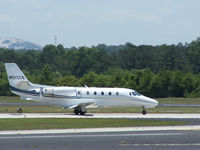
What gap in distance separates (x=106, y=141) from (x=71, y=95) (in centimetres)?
2057

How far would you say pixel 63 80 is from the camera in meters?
96.2

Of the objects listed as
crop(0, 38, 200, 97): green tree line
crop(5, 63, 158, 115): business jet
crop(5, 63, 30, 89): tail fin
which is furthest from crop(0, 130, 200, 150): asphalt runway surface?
crop(0, 38, 200, 97): green tree line

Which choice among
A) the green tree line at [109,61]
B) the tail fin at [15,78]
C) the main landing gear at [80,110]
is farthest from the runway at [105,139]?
the green tree line at [109,61]

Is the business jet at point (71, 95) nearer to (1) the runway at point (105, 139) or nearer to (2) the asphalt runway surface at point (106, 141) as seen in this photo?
(1) the runway at point (105, 139)

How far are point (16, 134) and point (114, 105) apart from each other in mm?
19548

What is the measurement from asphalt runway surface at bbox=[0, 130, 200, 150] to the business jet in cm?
1634

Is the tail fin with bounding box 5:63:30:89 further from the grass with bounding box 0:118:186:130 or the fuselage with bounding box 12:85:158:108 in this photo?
the grass with bounding box 0:118:186:130

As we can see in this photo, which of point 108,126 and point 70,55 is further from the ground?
point 70,55

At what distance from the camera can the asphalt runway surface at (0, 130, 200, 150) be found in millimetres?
24656

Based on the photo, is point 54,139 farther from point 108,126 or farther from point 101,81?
point 101,81

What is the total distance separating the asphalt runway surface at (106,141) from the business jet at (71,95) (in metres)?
16.3

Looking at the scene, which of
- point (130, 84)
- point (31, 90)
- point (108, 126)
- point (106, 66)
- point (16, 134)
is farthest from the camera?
point (106, 66)

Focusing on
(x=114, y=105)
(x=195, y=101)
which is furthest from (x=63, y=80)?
(x=114, y=105)

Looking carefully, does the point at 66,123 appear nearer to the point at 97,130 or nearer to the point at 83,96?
the point at 97,130
